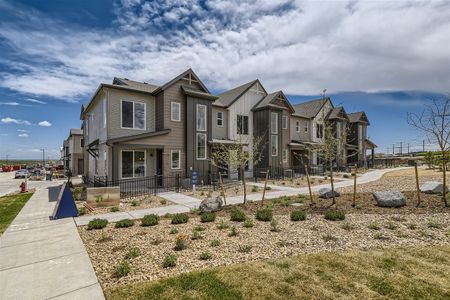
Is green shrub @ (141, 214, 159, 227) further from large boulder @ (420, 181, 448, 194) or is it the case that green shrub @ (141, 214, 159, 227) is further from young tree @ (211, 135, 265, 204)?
large boulder @ (420, 181, 448, 194)

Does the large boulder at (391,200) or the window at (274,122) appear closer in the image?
the large boulder at (391,200)

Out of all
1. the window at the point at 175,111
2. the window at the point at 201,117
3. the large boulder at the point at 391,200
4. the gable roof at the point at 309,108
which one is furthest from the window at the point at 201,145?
the gable roof at the point at 309,108

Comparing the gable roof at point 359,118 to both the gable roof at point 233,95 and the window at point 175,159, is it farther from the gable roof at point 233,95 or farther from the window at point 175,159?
the window at point 175,159

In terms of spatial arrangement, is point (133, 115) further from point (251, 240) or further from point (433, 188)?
point (433, 188)

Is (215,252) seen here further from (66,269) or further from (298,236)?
(66,269)

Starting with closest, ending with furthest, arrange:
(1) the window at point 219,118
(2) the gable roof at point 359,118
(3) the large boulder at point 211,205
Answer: (3) the large boulder at point 211,205 → (1) the window at point 219,118 → (2) the gable roof at point 359,118

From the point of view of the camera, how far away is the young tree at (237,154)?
40.4 feet

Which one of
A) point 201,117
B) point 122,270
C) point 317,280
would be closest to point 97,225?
point 122,270

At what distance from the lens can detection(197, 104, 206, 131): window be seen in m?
19.1

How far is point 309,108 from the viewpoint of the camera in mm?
33031

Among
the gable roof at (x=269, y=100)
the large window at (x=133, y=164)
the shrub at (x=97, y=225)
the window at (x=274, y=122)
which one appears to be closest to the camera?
the shrub at (x=97, y=225)

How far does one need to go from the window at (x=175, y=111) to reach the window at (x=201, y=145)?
7.30ft

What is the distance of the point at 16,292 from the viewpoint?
4105 mm

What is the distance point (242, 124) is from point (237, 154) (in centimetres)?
1154
